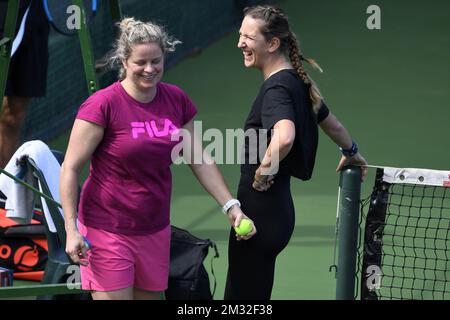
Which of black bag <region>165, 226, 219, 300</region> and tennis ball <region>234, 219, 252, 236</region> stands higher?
tennis ball <region>234, 219, 252, 236</region>

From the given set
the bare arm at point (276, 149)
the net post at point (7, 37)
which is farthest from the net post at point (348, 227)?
the net post at point (7, 37)

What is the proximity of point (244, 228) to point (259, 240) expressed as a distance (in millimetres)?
227

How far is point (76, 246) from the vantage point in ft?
14.1

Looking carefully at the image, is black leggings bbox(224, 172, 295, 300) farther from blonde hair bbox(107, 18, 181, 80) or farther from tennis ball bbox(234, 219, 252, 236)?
blonde hair bbox(107, 18, 181, 80)

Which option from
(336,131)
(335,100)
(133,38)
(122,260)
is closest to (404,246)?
(336,131)

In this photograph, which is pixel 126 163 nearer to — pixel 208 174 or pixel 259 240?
pixel 208 174

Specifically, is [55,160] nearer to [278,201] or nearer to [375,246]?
[278,201]

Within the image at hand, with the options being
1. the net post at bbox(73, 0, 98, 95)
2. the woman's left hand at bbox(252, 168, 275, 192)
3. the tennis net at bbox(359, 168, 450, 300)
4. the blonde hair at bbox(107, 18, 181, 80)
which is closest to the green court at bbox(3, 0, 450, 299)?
the tennis net at bbox(359, 168, 450, 300)

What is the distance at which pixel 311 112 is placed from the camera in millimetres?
4879

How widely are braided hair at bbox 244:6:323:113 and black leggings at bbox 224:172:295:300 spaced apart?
0.39 m

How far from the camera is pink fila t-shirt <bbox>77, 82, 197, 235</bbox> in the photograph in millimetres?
4402

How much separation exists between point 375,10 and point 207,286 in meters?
7.68

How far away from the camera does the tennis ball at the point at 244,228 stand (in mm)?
4629

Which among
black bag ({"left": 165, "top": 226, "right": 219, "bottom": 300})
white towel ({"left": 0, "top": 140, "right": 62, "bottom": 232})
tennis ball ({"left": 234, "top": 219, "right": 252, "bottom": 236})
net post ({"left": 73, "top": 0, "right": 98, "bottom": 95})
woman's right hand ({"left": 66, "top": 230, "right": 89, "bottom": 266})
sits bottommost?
black bag ({"left": 165, "top": 226, "right": 219, "bottom": 300})
